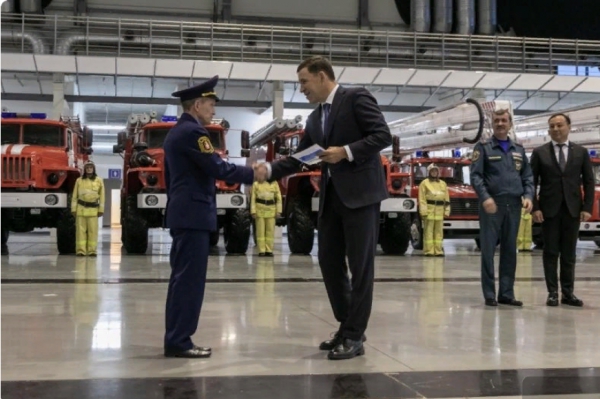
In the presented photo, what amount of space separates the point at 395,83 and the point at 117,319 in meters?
14.2

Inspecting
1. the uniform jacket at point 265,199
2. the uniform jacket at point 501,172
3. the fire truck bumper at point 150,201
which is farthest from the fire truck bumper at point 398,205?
the uniform jacket at point 501,172

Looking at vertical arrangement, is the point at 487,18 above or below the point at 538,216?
above

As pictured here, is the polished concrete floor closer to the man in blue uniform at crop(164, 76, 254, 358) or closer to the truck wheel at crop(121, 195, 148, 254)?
the man in blue uniform at crop(164, 76, 254, 358)

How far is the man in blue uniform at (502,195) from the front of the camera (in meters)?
5.73

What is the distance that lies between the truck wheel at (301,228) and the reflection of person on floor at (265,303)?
3.25m

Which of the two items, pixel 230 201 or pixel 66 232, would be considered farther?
pixel 66 232

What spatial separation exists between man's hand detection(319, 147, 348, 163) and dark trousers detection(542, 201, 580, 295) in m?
2.82

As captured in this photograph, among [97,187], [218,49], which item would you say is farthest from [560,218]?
[218,49]

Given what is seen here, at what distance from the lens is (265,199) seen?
12.2 metres

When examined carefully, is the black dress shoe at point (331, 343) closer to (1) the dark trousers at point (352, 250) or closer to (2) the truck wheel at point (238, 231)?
(1) the dark trousers at point (352, 250)

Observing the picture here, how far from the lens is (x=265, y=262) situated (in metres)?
10.5

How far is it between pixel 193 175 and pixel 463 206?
10433mm

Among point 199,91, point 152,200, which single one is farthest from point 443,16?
point 199,91

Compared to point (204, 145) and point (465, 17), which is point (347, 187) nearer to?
point (204, 145)
